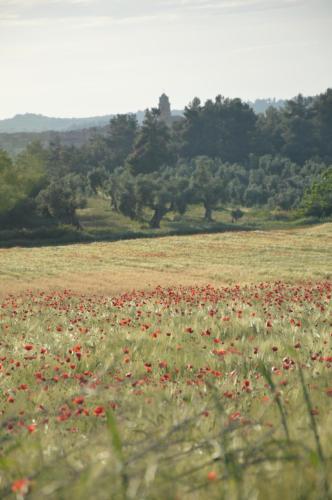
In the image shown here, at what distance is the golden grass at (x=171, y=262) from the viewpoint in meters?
36.5

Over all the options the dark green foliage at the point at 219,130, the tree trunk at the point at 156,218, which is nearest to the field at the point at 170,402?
the tree trunk at the point at 156,218

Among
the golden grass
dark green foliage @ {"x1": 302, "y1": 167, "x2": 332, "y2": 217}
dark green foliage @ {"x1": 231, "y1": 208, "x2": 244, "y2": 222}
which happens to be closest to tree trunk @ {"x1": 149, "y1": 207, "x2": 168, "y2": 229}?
dark green foliage @ {"x1": 231, "y1": 208, "x2": 244, "y2": 222}

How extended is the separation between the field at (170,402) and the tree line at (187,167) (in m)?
73.7

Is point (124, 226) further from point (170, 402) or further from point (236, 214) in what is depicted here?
point (170, 402)

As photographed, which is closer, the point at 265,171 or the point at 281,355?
the point at 281,355

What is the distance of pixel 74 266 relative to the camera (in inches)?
1868

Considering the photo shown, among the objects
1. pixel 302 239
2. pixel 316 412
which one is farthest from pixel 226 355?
pixel 302 239

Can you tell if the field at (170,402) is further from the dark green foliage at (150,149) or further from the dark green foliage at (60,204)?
Result: the dark green foliage at (150,149)

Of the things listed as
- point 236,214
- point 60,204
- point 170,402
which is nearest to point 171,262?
point 60,204

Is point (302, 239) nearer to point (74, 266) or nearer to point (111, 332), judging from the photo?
point (74, 266)

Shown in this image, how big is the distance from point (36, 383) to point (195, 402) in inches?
108

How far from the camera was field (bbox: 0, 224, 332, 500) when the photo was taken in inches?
125

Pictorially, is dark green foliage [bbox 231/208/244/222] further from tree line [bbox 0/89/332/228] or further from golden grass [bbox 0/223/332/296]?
golden grass [bbox 0/223/332/296]

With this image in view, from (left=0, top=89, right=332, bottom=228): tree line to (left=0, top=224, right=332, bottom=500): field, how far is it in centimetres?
7366
